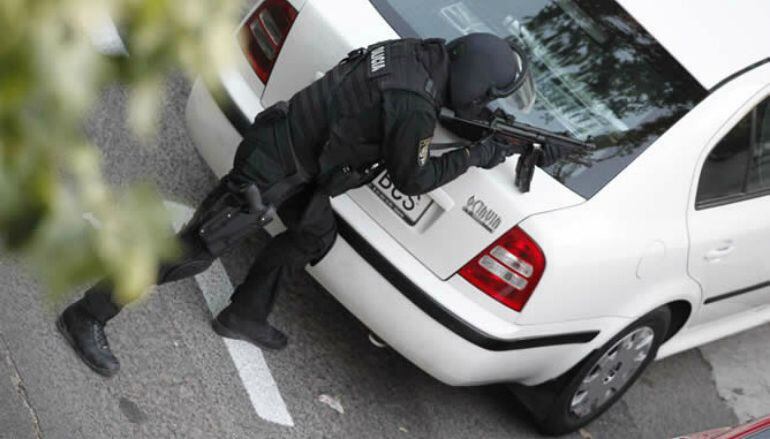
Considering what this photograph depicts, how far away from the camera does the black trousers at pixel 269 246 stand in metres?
4.48

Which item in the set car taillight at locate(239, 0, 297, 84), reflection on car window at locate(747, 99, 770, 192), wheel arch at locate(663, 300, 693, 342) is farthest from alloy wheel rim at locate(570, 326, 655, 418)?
car taillight at locate(239, 0, 297, 84)

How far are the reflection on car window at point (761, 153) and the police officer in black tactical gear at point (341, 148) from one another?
119cm

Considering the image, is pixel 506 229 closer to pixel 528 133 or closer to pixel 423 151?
pixel 528 133

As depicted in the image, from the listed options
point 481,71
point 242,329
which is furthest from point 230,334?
point 481,71

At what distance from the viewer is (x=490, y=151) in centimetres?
435

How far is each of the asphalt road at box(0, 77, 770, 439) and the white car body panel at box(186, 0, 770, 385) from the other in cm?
48

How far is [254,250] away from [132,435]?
1.29 meters

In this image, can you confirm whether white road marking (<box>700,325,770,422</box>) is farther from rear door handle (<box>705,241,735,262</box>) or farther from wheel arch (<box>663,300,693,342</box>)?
rear door handle (<box>705,241,735,262</box>)

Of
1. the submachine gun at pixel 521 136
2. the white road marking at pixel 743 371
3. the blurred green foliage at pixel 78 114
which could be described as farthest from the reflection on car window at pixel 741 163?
the blurred green foliage at pixel 78 114

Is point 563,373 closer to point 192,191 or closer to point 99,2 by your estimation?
point 192,191

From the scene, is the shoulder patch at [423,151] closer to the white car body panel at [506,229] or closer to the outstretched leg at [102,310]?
the white car body panel at [506,229]

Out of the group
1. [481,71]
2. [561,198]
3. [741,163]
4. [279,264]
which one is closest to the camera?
[481,71]

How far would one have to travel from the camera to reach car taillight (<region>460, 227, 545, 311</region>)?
443cm

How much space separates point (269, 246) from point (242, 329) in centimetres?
38
